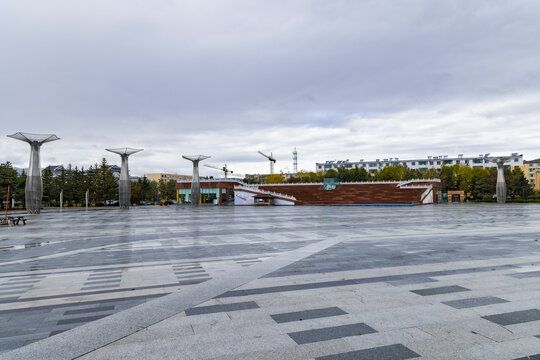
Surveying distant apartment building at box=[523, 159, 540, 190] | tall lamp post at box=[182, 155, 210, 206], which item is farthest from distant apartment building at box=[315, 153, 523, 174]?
tall lamp post at box=[182, 155, 210, 206]

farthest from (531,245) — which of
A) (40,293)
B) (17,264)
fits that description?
(17,264)

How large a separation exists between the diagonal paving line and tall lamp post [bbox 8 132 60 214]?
46.9 metres

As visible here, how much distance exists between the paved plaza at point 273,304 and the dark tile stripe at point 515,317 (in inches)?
1.3

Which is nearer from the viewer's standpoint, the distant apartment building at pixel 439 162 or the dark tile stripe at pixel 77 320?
the dark tile stripe at pixel 77 320

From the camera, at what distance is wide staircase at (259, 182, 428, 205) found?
2773 inches

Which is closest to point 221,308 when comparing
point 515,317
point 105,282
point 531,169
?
point 105,282

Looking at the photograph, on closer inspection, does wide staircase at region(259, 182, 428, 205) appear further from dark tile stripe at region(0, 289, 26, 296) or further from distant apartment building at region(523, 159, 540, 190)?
distant apartment building at region(523, 159, 540, 190)

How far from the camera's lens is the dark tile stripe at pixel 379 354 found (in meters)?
4.88

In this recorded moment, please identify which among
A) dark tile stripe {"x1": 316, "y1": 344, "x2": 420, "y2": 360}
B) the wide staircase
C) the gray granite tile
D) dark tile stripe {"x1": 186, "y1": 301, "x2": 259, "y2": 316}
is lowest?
the gray granite tile

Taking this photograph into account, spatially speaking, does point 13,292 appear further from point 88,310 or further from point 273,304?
point 273,304

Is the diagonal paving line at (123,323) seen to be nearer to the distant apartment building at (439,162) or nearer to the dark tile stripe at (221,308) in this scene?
the dark tile stripe at (221,308)

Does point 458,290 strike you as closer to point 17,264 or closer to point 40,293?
point 40,293

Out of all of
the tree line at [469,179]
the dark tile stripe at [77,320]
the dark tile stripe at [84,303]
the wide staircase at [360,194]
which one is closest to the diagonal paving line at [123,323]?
the dark tile stripe at [77,320]

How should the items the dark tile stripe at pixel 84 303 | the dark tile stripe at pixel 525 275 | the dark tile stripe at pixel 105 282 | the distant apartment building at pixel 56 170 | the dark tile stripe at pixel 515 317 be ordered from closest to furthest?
the dark tile stripe at pixel 515 317, the dark tile stripe at pixel 84 303, the dark tile stripe at pixel 105 282, the dark tile stripe at pixel 525 275, the distant apartment building at pixel 56 170
